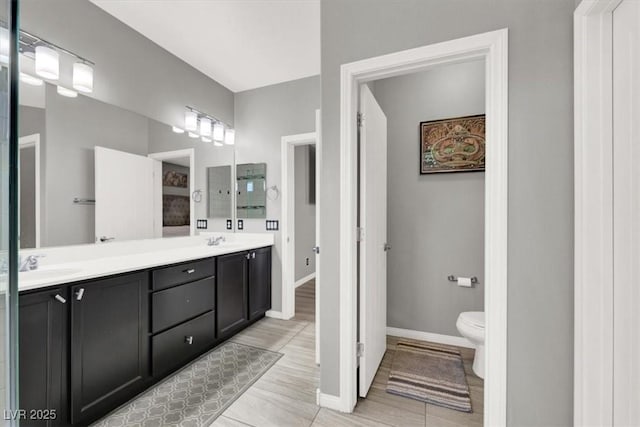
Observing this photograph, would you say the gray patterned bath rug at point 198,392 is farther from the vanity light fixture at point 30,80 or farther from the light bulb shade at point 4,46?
the vanity light fixture at point 30,80

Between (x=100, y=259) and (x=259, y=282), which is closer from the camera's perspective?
(x=100, y=259)

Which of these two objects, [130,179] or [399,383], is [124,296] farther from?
[399,383]

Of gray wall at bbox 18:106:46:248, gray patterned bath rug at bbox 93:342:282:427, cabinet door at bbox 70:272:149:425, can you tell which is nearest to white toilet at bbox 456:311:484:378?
gray patterned bath rug at bbox 93:342:282:427

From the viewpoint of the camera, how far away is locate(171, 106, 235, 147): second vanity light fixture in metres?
2.81

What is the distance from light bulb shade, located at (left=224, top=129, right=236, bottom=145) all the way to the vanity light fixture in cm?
172

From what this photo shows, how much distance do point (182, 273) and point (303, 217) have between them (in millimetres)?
2929

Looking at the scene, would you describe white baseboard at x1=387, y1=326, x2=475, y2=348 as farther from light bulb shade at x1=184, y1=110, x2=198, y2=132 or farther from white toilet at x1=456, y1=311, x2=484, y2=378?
light bulb shade at x1=184, y1=110, x2=198, y2=132

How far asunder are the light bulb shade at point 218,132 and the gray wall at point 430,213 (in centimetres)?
190

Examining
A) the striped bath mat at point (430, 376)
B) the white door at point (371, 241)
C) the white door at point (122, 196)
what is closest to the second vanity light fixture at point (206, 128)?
the white door at point (122, 196)

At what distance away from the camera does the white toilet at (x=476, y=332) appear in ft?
5.99

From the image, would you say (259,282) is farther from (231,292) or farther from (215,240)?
(215,240)
